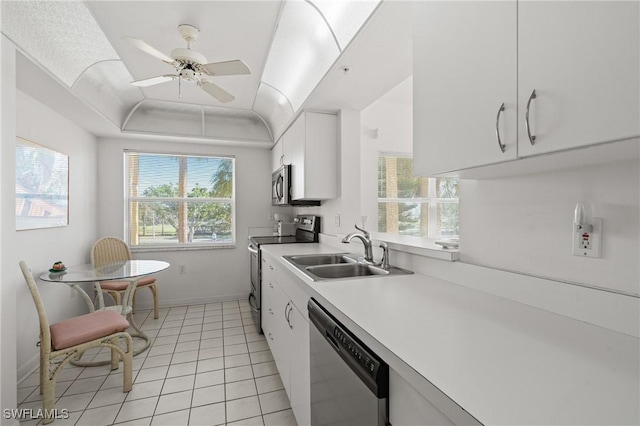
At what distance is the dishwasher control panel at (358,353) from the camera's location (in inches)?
31.2

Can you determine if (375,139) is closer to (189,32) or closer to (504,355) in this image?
(189,32)

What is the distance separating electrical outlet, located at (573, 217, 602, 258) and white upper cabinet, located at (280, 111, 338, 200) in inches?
80.5

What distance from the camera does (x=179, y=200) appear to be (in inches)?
162

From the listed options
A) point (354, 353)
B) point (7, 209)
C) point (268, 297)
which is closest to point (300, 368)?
point (354, 353)

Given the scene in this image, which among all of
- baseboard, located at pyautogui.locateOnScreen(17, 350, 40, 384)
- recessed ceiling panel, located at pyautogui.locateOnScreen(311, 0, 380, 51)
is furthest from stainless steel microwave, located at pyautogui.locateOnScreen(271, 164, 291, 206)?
baseboard, located at pyautogui.locateOnScreen(17, 350, 40, 384)

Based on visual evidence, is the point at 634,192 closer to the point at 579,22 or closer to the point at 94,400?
the point at 579,22

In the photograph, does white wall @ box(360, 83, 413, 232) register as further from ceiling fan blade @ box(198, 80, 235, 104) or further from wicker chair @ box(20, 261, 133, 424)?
wicker chair @ box(20, 261, 133, 424)

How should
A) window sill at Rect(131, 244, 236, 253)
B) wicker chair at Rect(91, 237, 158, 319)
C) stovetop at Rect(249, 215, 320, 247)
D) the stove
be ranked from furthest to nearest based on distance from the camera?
1. window sill at Rect(131, 244, 236, 253)
2. stovetop at Rect(249, 215, 320, 247)
3. wicker chair at Rect(91, 237, 158, 319)
4. the stove

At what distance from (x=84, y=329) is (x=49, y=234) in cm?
126

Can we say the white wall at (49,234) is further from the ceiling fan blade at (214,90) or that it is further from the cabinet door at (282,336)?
the cabinet door at (282,336)

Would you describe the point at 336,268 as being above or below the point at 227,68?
below

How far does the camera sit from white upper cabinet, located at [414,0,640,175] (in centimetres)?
59

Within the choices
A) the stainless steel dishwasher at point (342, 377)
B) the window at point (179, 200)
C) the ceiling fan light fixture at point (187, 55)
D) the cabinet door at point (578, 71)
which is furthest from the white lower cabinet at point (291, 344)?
the window at point (179, 200)

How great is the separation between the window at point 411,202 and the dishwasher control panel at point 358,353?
2990 mm
